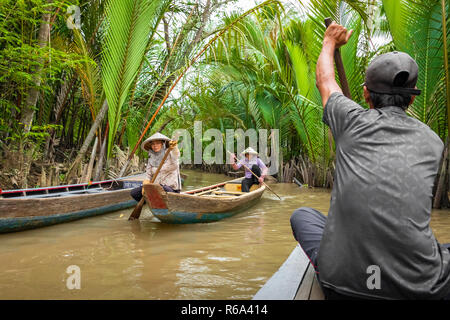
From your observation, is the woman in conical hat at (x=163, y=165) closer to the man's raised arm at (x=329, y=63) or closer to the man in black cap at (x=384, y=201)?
the man's raised arm at (x=329, y=63)

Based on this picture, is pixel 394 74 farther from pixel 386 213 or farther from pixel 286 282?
pixel 286 282

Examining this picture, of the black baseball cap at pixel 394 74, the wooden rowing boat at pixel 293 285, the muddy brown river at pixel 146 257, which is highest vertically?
the black baseball cap at pixel 394 74

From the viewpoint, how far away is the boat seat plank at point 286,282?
156cm

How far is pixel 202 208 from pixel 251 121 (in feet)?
25.6

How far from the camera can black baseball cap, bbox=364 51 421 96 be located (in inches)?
53.3

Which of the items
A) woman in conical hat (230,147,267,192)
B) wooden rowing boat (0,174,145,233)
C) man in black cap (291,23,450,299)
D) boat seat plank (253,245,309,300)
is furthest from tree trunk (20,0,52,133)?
man in black cap (291,23,450,299)

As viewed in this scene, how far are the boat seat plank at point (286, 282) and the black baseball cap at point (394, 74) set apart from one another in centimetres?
93

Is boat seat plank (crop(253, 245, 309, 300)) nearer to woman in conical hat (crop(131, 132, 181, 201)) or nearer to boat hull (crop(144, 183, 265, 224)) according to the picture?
boat hull (crop(144, 183, 265, 224))

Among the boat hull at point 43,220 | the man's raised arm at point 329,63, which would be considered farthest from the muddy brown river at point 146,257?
the man's raised arm at point 329,63

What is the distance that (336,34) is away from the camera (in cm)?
162

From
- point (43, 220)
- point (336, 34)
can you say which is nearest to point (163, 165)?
point (43, 220)

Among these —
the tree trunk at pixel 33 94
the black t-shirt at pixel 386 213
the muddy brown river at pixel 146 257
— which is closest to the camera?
the black t-shirt at pixel 386 213
